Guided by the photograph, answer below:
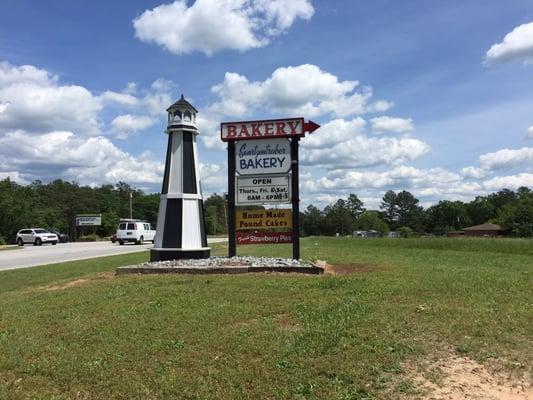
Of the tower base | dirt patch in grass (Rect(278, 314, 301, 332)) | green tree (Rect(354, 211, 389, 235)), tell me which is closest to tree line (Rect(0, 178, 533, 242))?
green tree (Rect(354, 211, 389, 235))

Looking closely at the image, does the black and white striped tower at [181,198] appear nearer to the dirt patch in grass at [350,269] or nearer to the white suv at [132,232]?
the dirt patch in grass at [350,269]

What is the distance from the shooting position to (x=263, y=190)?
1346cm

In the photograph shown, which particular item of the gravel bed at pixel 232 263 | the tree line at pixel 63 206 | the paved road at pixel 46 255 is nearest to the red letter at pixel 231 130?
the gravel bed at pixel 232 263

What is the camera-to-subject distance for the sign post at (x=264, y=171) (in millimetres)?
13320

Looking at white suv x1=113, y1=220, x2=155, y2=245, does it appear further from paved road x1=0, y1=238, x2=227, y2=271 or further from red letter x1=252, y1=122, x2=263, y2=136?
red letter x1=252, y1=122, x2=263, y2=136

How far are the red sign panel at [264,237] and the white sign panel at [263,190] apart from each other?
0.81 metres

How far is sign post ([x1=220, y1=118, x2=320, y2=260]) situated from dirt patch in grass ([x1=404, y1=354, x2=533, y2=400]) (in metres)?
8.26

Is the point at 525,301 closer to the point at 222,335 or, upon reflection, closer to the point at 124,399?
the point at 222,335

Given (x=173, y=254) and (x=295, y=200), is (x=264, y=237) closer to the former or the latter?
(x=295, y=200)

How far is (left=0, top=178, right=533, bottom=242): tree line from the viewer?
214 feet

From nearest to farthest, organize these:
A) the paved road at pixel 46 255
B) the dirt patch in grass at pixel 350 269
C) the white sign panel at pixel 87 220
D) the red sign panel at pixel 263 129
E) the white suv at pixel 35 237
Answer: the dirt patch in grass at pixel 350 269, the red sign panel at pixel 263 129, the paved road at pixel 46 255, the white suv at pixel 35 237, the white sign panel at pixel 87 220

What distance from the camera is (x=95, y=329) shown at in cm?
687

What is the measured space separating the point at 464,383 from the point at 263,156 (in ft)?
31.3

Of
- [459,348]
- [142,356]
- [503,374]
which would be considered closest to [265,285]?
[142,356]
